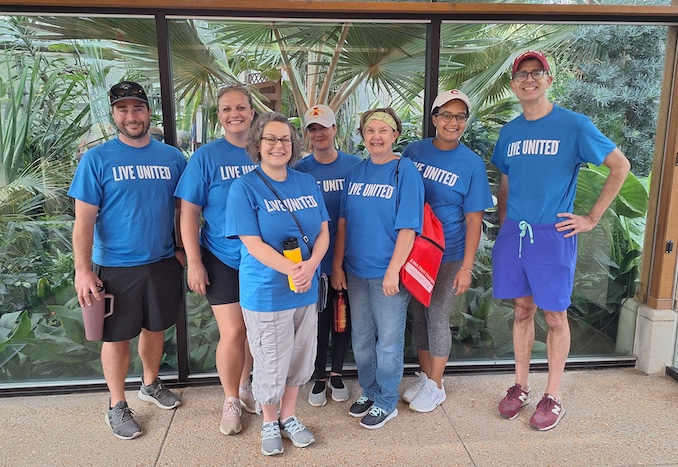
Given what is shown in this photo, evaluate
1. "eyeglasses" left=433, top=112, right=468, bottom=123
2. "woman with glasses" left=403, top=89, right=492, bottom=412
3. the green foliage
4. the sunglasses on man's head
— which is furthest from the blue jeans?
the green foliage

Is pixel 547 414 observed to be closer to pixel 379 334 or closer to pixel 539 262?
pixel 539 262

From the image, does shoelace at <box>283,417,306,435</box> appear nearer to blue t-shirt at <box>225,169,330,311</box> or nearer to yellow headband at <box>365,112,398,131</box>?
blue t-shirt at <box>225,169,330,311</box>

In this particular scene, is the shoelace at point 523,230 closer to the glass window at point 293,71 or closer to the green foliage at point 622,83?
the glass window at point 293,71

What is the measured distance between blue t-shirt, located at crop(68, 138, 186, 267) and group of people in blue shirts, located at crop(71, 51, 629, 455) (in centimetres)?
3

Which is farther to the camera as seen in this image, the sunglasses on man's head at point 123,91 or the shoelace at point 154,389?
the shoelace at point 154,389

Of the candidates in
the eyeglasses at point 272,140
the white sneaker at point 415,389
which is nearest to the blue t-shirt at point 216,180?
the eyeglasses at point 272,140

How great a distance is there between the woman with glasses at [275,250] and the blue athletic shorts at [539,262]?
3.46ft

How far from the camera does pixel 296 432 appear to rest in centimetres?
253

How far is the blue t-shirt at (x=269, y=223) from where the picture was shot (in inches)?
87.4

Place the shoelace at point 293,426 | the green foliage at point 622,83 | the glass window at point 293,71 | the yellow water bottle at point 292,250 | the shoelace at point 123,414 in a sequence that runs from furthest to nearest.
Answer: the green foliage at point 622,83 → the glass window at point 293,71 → the shoelace at point 123,414 → the shoelace at point 293,426 → the yellow water bottle at point 292,250

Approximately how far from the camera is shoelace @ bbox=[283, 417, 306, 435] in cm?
254

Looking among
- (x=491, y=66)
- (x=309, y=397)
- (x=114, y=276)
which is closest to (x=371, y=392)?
(x=309, y=397)

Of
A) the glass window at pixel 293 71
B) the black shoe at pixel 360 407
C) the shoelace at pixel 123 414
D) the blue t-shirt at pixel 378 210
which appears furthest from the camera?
the glass window at pixel 293 71

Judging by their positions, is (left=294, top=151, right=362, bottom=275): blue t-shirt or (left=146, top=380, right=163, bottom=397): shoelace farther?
(left=146, top=380, right=163, bottom=397): shoelace
